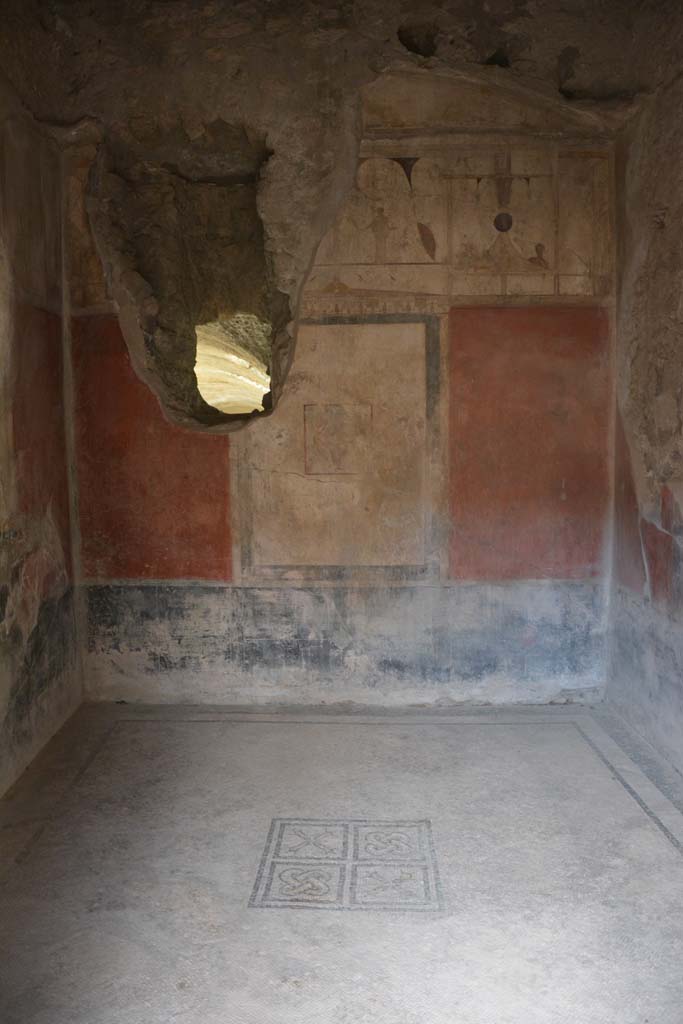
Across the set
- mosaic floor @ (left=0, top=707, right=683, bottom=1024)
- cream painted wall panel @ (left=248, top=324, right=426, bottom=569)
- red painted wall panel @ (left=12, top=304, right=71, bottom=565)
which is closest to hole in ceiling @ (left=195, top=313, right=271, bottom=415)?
cream painted wall panel @ (left=248, top=324, right=426, bottom=569)

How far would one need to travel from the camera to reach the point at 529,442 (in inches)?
165

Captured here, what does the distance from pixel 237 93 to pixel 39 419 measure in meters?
1.82

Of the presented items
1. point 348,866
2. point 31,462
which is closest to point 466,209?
point 31,462

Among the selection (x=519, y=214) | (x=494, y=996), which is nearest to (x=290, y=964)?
(x=494, y=996)

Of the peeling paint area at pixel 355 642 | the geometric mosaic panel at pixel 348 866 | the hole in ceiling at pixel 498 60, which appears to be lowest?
the geometric mosaic panel at pixel 348 866

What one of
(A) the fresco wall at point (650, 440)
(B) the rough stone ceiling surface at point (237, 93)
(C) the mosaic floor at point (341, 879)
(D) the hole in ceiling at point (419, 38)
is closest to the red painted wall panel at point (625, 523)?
(A) the fresco wall at point (650, 440)

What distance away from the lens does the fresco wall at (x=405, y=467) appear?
4086mm

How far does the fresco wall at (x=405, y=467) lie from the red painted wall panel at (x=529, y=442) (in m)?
0.01

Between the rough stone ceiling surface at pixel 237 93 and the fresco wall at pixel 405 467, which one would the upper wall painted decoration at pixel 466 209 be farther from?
the rough stone ceiling surface at pixel 237 93

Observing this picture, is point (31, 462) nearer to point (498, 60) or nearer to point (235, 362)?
point (235, 362)

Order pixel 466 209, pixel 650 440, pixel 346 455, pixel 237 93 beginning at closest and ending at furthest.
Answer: pixel 650 440
pixel 237 93
pixel 466 209
pixel 346 455

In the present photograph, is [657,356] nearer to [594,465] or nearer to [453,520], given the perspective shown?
[594,465]

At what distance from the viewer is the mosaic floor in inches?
84.0

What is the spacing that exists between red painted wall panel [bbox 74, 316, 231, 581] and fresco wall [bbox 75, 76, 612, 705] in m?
0.01
